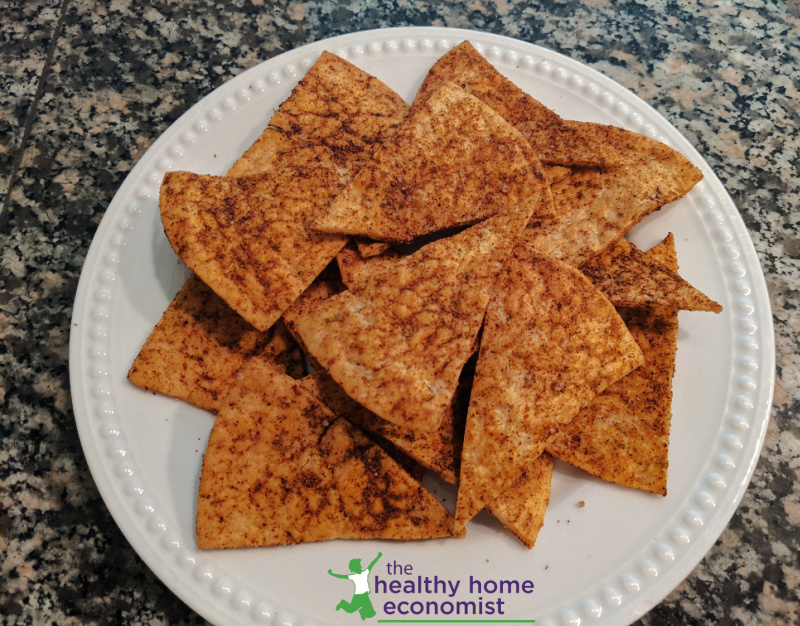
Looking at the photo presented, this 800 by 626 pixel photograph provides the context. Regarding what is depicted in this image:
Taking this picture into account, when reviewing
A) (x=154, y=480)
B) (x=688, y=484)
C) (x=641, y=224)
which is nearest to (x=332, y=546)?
(x=154, y=480)

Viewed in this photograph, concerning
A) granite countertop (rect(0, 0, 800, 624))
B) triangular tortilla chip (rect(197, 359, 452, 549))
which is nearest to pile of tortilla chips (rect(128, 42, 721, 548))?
triangular tortilla chip (rect(197, 359, 452, 549))

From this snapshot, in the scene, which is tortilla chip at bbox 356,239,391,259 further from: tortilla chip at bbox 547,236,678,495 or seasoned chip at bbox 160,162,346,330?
tortilla chip at bbox 547,236,678,495

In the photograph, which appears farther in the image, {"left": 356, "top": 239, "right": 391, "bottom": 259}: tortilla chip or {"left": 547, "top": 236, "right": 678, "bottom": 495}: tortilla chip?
{"left": 356, "top": 239, "right": 391, "bottom": 259}: tortilla chip

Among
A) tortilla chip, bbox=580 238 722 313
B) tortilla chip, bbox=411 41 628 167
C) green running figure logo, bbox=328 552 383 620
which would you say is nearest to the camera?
green running figure logo, bbox=328 552 383 620

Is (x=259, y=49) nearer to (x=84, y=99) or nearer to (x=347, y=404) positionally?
(x=84, y=99)

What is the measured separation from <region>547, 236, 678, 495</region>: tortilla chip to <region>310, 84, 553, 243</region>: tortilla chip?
35 centimetres

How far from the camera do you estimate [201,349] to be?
1.25 m

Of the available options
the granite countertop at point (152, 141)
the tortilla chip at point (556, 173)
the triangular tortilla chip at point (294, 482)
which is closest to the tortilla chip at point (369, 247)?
the triangular tortilla chip at point (294, 482)

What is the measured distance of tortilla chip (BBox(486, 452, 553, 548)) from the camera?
1093 millimetres

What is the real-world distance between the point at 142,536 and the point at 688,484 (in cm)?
102

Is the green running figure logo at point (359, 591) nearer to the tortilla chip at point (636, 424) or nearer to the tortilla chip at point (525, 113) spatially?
the tortilla chip at point (636, 424)

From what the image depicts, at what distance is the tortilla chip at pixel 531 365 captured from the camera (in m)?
1.10

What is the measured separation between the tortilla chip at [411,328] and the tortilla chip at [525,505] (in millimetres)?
182

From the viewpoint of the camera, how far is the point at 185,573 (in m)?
1.09
